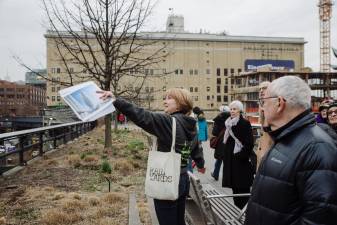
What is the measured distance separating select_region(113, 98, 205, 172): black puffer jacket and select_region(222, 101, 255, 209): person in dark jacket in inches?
79.6

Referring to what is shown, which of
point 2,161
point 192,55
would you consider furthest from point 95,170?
point 192,55

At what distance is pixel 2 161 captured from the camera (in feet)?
31.1

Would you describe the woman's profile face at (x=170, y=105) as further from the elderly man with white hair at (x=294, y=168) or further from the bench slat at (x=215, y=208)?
the elderly man with white hair at (x=294, y=168)

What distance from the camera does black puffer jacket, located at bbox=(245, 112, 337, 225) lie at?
212 centimetres

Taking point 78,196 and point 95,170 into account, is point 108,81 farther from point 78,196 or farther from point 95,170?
point 78,196

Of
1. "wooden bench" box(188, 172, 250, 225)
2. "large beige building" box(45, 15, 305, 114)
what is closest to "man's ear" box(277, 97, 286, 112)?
"wooden bench" box(188, 172, 250, 225)

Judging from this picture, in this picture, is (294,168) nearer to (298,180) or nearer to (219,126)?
(298,180)

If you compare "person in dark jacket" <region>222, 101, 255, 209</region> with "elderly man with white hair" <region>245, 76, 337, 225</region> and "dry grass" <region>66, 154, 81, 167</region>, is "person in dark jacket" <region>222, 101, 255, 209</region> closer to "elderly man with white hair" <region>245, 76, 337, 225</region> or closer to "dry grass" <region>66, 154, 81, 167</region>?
"elderly man with white hair" <region>245, 76, 337, 225</region>

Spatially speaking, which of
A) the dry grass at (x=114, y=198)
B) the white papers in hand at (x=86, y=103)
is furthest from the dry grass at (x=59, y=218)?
the white papers in hand at (x=86, y=103)

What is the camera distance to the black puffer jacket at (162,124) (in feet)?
12.5

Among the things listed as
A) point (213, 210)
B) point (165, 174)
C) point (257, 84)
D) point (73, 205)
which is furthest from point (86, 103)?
point (257, 84)

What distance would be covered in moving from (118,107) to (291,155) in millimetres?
1888

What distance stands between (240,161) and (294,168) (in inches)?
154

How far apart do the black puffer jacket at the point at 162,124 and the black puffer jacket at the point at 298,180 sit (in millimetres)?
1484
